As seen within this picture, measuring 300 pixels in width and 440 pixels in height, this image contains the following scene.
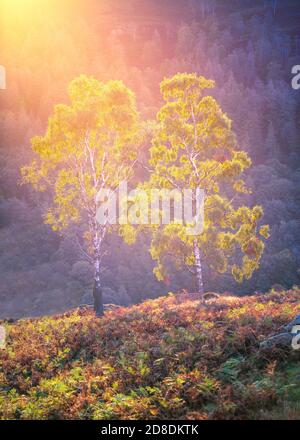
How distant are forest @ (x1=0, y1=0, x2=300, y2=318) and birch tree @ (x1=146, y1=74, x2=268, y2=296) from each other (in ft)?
7.46

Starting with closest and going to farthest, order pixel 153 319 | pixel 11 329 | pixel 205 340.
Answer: pixel 205 340 < pixel 153 319 < pixel 11 329

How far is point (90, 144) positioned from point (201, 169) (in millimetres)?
7163

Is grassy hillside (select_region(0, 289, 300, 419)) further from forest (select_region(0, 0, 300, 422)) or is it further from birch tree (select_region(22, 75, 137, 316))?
birch tree (select_region(22, 75, 137, 316))

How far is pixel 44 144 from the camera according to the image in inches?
1040

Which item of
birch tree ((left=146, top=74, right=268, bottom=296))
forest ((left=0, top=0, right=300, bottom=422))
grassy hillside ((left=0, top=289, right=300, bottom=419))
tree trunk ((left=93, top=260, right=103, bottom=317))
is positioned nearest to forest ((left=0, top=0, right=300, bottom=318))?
forest ((left=0, top=0, right=300, bottom=422))

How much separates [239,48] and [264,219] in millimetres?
112439

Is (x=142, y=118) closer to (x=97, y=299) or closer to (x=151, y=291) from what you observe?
(x=151, y=291)

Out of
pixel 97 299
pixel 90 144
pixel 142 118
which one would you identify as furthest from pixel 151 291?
pixel 142 118

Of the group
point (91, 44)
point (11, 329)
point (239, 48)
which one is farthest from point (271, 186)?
point (91, 44)

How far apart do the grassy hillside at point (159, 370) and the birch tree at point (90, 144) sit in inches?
306

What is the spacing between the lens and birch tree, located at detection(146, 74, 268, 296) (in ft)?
87.5

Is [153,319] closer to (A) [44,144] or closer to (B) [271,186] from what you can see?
(A) [44,144]

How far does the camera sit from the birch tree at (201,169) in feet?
87.5

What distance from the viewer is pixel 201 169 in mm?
27516
